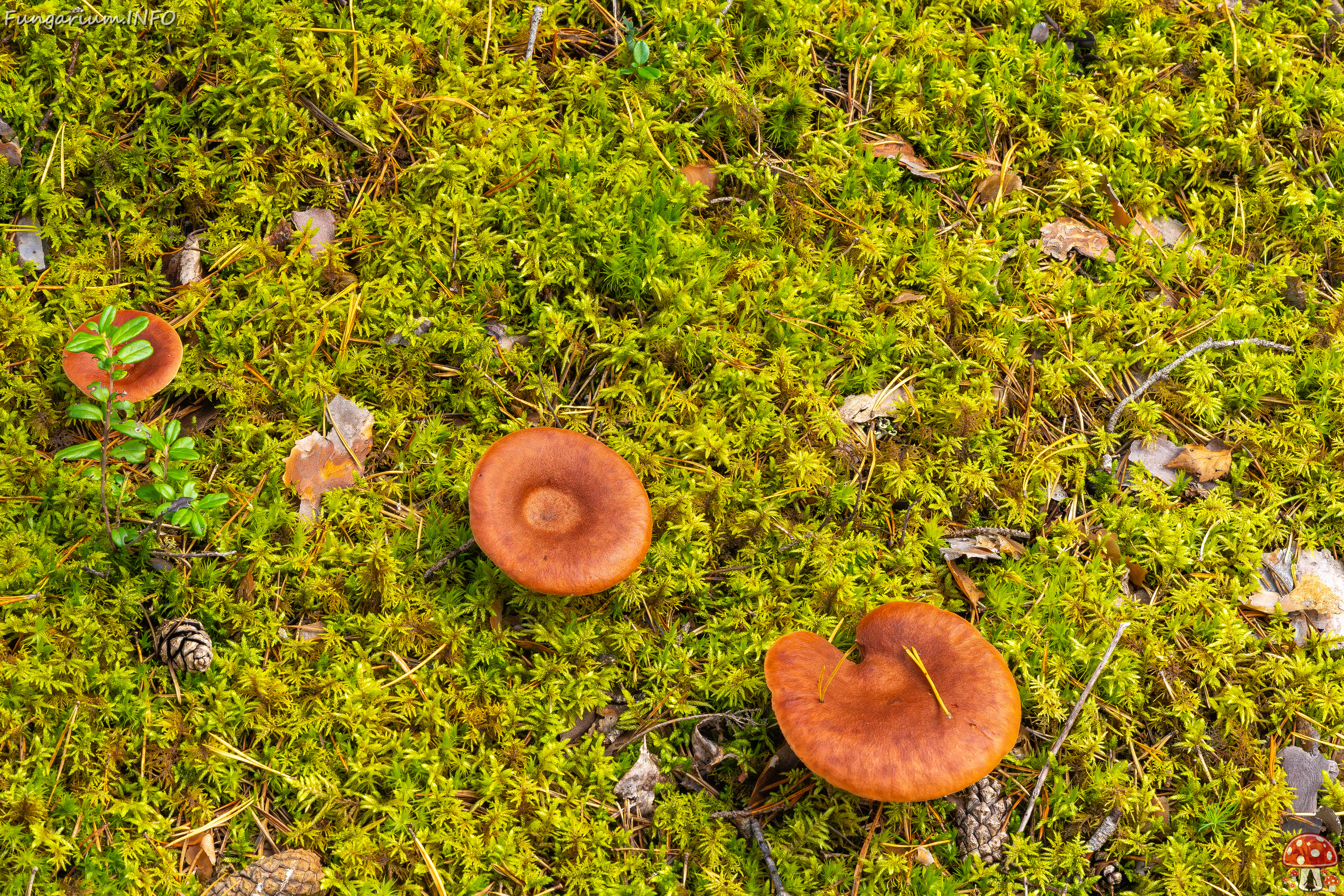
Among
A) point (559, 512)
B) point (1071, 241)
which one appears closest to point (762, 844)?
point (559, 512)

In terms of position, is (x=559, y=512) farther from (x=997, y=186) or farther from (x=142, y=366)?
(x=997, y=186)

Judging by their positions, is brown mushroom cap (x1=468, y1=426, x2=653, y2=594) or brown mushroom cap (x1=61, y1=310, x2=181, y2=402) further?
brown mushroom cap (x1=61, y1=310, x2=181, y2=402)

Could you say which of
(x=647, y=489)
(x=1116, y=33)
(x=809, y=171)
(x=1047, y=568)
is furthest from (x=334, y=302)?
(x=1116, y=33)

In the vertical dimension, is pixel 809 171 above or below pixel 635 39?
below

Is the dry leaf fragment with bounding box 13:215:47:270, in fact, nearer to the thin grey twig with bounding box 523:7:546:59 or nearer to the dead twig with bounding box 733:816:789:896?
the thin grey twig with bounding box 523:7:546:59

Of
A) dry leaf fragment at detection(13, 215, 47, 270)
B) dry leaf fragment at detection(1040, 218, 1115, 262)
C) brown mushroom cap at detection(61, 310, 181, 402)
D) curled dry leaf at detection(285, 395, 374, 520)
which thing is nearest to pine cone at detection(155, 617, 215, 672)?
curled dry leaf at detection(285, 395, 374, 520)

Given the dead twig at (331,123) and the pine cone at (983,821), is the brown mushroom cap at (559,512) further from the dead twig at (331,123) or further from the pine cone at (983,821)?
the dead twig at (331,123)

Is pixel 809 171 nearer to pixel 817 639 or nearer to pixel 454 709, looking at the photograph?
pixel 817 639
